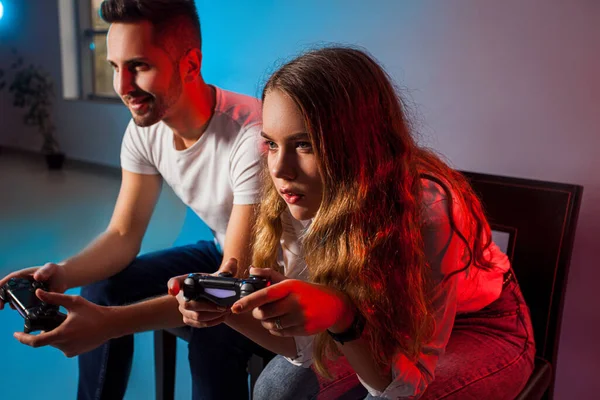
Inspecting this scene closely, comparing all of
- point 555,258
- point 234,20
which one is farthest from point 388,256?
point 234,20

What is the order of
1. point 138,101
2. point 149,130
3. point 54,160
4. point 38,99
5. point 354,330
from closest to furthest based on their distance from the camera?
point 354,330
point 138,101
point 149,130
point 54,160
point 38,99

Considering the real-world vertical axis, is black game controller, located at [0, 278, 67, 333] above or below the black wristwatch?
below

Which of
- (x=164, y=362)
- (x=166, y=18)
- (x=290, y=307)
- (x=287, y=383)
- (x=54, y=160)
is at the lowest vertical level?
(x=54, y=160)

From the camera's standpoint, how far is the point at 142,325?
38.2 inches

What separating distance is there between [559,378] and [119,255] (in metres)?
Answer: 1.05

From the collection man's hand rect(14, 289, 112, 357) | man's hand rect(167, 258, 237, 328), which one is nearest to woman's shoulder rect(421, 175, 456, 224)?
man's hand rect(167, 258, 237, 328)

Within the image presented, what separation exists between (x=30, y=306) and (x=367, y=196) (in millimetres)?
563

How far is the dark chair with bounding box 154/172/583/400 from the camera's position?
1024 mm

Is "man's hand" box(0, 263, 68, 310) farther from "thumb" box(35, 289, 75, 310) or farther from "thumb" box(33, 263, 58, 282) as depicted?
"thumb" box(35, 289, 75, 310)

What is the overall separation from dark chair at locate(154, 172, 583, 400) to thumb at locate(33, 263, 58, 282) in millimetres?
417

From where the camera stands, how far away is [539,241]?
3.49 feet

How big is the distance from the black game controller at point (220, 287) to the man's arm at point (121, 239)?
0.55m

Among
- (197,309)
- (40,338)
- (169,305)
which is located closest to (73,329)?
(40,338)

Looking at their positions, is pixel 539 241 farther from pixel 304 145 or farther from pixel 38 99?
pixel 38 99
